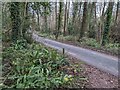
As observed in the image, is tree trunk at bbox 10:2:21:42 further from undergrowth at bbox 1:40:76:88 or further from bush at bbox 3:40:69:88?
undergrowth at bbox 1:40:76:88

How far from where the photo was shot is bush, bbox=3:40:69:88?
19.7 feet

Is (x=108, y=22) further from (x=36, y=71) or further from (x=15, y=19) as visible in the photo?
(x=36, y=71)

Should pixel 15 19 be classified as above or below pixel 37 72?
above

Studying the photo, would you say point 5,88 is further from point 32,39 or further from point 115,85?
point 32,39

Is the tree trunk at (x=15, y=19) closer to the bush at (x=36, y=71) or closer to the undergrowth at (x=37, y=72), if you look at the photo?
the bush at (x=36, y=71)

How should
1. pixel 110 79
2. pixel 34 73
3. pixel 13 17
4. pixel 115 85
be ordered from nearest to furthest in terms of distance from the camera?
pixel 34 73 < pixel 115 85 < pixel 110 79 < pixel 13 17

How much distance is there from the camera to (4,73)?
23.1 ft

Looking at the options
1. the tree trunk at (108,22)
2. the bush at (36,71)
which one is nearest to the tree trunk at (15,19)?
the bush at (36,71)

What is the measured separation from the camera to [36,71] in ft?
22.6

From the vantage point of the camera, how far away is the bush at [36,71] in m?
6.00

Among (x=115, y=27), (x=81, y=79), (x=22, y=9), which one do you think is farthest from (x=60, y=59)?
(x=115, y=27)

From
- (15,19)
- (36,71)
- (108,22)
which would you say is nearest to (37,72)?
(36,71)

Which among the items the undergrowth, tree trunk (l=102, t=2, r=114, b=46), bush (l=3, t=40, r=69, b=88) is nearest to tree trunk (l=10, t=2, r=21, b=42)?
bush (l=3, t=40, r=69, b=88)

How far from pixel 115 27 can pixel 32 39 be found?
14379 millimetres
